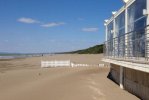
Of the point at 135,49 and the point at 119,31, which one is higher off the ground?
the point at 119,31

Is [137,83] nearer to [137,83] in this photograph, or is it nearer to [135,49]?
[137,83]

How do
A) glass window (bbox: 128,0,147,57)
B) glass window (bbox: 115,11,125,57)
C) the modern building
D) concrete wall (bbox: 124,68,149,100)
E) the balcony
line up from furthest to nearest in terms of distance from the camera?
glass window (bbox: 115,11,125,57), glass window (bbox: 128,0,147,57), concrete wall (bbox: 124,68,149,100), the modern building, the balcony

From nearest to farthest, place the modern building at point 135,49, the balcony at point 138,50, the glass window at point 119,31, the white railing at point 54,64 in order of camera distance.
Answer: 1. the balcony at point 138,50
2. the modern building at point 135,49
3. the glass window at point 119,31
4. the white railing at point 54,64

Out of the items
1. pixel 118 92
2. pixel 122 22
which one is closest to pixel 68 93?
pixel 118 92

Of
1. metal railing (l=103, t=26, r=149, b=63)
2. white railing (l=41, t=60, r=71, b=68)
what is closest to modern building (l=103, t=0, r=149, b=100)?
metal railing (l=103, t=26, r=149, b=63)

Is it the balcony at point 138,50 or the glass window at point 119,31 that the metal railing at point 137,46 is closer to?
the balcony at point 138,50

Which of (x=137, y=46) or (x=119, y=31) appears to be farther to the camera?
(x=119, y=31)

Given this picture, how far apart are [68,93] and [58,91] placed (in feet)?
3.51

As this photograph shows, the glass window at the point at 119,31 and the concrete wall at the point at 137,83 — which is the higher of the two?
the glass window at the point at 119,31

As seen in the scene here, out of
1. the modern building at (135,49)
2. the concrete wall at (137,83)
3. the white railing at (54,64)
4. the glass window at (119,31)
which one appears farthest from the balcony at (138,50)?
the white railing at (54,64)

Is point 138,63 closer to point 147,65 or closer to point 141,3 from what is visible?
point 147,65

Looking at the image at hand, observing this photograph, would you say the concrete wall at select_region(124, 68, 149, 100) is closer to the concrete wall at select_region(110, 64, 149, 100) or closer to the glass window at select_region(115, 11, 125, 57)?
the concrete wall at select_region(110, 64, 149, 100)

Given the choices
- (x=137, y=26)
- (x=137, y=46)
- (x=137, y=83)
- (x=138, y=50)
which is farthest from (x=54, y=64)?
(x=138, y=50)

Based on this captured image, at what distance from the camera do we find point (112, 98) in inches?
572
